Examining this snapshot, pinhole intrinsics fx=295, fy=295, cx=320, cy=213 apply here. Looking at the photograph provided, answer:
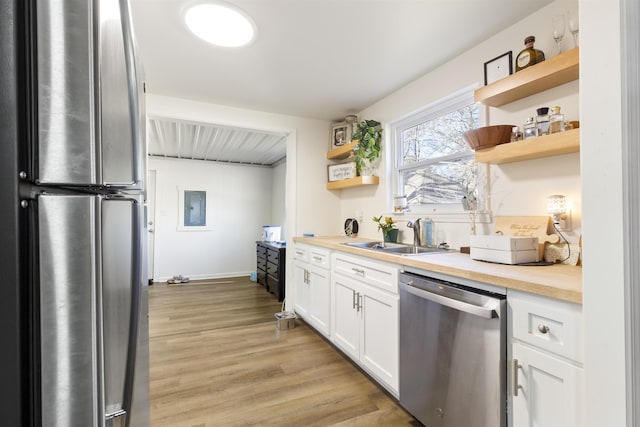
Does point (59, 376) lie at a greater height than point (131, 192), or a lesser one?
lesser

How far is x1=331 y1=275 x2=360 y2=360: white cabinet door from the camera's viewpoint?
2242mm

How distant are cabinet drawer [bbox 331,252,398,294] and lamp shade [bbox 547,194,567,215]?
877mm

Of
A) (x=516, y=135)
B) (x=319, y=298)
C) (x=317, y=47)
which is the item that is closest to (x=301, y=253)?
(x=319, y=298)

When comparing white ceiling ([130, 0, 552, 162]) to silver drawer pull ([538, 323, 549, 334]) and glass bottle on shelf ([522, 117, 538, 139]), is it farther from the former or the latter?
silver drawer pull ([538, 323, 549, 334])

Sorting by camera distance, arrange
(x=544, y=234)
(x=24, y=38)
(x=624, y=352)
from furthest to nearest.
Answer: (x=544, y=234), (x=624, y=352), (x=24, y=38)

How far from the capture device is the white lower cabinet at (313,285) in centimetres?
271

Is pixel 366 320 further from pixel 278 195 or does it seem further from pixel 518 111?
pixel 278 195

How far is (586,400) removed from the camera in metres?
0.93

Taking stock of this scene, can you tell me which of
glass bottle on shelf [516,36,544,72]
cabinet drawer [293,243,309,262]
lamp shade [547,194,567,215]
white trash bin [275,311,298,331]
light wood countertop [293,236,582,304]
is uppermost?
glass bottle on shelf [516,36,544,72]

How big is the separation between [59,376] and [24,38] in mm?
431

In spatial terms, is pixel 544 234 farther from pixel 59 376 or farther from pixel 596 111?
pixel 59 376

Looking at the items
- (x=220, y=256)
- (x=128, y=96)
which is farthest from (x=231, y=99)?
(x=220, y=256)

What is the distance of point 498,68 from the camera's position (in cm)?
185

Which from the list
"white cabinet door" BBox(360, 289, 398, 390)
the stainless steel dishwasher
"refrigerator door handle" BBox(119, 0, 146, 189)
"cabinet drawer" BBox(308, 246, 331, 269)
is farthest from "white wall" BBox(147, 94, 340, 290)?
"refrigerator door handle" BBox(119, 0, 146, 189)
